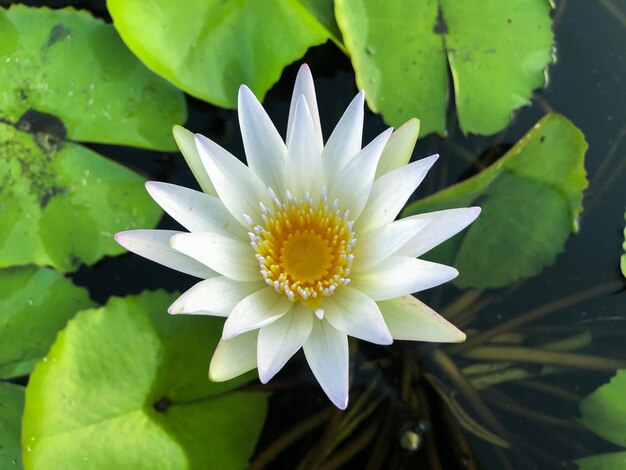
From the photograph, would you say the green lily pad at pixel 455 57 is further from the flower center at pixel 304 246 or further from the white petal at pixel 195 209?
the white petal at pixel 195 209

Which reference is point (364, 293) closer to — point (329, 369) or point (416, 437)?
point (329, 369)

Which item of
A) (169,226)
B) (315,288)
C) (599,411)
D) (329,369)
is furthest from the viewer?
(169,226)

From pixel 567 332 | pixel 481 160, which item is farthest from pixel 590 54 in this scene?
pixel 567 332

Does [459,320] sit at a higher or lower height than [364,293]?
lower

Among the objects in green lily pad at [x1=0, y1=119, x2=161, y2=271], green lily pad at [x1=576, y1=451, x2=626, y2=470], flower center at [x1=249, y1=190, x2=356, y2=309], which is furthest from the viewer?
green lily pad at [x1=0, y1=119, x2=161, y2=271]

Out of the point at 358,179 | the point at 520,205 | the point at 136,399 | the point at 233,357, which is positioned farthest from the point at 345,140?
the point at 136,399

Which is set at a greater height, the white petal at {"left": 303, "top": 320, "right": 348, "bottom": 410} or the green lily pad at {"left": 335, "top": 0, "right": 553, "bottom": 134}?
the green lily pad at {"left": 335, "top": 0, "right": 553, "bottom": 134}

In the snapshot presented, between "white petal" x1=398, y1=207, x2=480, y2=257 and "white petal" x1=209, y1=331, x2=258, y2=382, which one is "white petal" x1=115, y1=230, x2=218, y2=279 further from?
"white petal" x1=398, y1=207, x2=480, y2=257

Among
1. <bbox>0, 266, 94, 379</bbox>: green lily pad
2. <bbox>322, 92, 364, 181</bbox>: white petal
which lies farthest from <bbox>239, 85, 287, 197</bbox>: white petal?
<bbox>0, 266, 94, 379</bbox>: green lily pad
